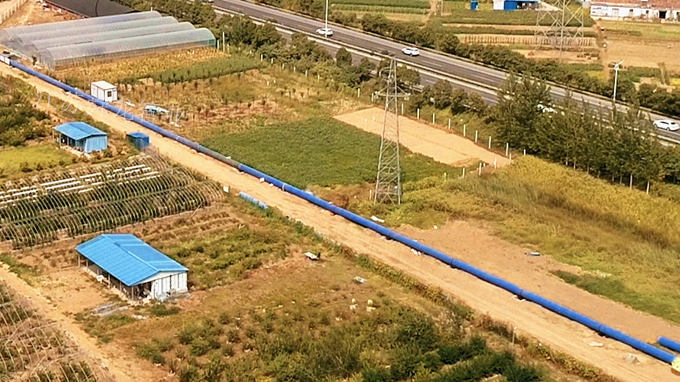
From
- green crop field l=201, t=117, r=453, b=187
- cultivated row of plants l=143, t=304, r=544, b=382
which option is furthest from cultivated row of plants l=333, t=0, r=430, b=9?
cultivated row of plants l=143, t=304, r=544, b=382

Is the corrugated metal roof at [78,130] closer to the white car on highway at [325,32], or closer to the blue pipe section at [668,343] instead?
the white car on highway at [325,32]

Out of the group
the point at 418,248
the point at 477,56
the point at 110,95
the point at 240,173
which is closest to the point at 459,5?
the point at 477,56

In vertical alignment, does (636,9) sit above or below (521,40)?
above

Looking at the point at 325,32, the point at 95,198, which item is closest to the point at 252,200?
the point at 95,198

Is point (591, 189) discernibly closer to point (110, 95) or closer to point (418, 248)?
point (418, 248)

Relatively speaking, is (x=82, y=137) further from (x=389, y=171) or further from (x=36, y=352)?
(x=36, y=352)

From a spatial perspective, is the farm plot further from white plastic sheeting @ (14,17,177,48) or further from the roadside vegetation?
the roadside vegetation
